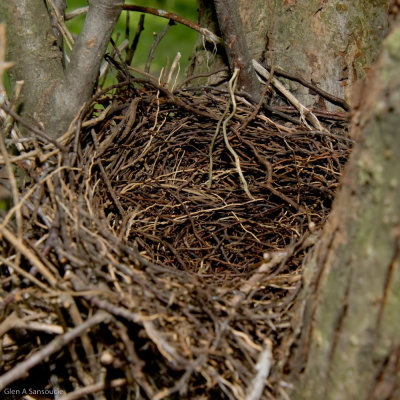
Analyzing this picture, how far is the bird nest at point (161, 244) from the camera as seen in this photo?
0.80m

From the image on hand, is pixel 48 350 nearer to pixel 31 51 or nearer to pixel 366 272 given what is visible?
pixel 366 272

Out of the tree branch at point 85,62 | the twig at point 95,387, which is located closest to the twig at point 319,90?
the tree branch at point 85,62

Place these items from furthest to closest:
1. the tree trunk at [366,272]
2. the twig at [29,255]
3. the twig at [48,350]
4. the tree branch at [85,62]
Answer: the tree branch at [85,62] → the twig at [29,255] → the twig at [48,350] → the tree trunk at [366,272]

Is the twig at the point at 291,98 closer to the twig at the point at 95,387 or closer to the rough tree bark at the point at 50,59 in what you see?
the rough tree bark at the point at 50,59

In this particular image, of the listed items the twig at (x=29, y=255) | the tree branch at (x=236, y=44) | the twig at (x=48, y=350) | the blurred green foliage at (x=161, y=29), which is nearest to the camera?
the twig at (x=48, y=350)

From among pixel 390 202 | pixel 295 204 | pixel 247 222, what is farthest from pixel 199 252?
pixel 390 202

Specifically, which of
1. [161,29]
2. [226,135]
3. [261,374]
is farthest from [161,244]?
[161,29]

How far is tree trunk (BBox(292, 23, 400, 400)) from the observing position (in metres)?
0.60

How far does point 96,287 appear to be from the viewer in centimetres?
82

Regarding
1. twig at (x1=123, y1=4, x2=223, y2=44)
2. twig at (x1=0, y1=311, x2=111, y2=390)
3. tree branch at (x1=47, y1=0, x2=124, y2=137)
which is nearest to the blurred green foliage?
twig at (x1=123, y1=4, x2=223, y2=44)

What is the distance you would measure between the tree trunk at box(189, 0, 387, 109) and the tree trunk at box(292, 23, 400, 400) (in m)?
0.74

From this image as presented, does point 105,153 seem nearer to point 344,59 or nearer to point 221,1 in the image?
point 221,1

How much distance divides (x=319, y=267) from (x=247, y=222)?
650 millimetres

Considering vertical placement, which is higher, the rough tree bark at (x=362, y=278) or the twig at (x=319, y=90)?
the twig at (x=319, y=90)
